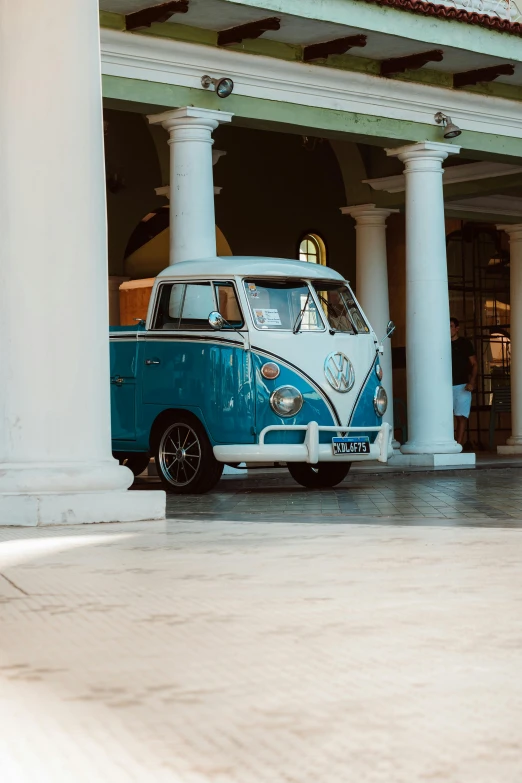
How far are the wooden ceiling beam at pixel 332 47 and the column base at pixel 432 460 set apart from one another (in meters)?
5.05

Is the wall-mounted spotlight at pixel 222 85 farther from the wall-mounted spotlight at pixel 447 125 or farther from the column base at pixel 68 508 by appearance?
the column base at pixel 68 508

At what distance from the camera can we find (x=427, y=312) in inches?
698

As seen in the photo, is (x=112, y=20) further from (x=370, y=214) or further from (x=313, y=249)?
(x=313, y=249)

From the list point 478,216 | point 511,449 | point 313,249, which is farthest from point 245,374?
point 313,249

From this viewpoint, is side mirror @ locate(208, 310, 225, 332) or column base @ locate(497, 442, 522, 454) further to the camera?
column base @ locate(497, 442, 522, 454)

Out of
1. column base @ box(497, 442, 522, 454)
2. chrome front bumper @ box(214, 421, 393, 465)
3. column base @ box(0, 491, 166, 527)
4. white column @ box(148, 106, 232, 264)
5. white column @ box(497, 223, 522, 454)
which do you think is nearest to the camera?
column base @ box(0, 491, 166, 527)

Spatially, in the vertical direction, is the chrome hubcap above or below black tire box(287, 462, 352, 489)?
above

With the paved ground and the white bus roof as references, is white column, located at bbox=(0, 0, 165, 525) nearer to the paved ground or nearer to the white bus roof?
the paved ground

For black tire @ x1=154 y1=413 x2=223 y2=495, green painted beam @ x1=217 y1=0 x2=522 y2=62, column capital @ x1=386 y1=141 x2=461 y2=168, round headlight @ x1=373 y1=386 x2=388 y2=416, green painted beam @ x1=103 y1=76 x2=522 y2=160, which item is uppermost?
green painted beam @ x1=217 y1=0 x2=522 y2=62

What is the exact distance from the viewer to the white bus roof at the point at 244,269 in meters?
13.2

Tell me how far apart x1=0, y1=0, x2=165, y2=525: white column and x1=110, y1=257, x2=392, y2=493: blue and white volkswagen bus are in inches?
166

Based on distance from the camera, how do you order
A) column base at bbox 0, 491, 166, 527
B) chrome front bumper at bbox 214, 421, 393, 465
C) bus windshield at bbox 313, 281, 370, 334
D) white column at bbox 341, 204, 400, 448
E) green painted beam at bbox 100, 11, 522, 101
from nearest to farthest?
column base at bbox 0, 491, 166, 527 < chrome front bumper at bbox 214, 421, 393, 465 < bus windshield at bbox 313, 281, 370, 334 < green painted beam at bbox 100, 11, 522, 101 < white column at bbox 341, 204, 400, 448

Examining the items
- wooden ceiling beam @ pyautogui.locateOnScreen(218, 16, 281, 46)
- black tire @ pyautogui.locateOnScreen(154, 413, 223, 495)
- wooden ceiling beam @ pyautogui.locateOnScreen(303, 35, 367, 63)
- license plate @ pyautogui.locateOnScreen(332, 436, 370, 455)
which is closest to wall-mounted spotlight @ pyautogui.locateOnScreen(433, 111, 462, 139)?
wooden ceiling beam @ pyautogui.locateOnScreen(303, 35, 367, 63)

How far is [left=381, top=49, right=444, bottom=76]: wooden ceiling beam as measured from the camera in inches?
664
